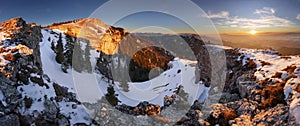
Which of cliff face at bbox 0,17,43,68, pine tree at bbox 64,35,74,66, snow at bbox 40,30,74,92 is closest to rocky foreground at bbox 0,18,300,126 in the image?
cliff face at bbox 0,17,43,68

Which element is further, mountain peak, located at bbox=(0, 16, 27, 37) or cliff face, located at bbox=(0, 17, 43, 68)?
mountain peak, located at bbox=(0, 16, 27, 37)

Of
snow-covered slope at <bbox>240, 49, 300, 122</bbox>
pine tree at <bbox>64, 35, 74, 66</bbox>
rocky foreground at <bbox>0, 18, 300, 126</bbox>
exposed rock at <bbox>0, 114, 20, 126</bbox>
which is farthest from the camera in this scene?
pine tree at <bbox>64, 35, 74, 66</bbox>

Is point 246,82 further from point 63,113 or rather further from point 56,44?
point 56,44

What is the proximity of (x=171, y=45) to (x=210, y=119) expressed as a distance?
156 metres

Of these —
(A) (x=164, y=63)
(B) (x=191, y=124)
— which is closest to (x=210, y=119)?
(B) (x=191, y=124)

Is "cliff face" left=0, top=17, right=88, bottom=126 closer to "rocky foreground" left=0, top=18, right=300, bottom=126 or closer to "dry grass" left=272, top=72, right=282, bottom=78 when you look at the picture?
"rocky foreground" left=0, top=18, right=300, bottom=126

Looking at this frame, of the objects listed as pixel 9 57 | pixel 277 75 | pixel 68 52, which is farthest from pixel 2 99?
pixel 68 52

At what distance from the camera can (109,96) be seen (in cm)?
4931

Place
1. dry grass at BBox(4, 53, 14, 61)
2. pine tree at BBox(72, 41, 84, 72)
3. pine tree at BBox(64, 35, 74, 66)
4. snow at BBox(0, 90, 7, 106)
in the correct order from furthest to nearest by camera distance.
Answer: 1. pine tree at BBox(72, 41, 84, 72)
2. pine tree at BBox(64, 35, 74, 66)
3. dry grass at BBox(4, 53, 14, 61)
4. snow at BBox(0, 90, 7, 106)

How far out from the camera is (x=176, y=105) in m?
42.9

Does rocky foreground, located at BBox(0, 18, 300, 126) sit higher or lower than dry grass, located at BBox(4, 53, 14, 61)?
lower

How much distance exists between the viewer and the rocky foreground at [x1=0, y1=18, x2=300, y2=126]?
1767 centimetres

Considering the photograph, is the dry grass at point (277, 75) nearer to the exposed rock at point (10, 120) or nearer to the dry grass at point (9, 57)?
the exposed rock at point (10, 120)

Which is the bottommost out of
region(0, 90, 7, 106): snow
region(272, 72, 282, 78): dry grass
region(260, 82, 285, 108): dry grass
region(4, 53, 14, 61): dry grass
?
region(260, 82, 285, 108): dry grass
